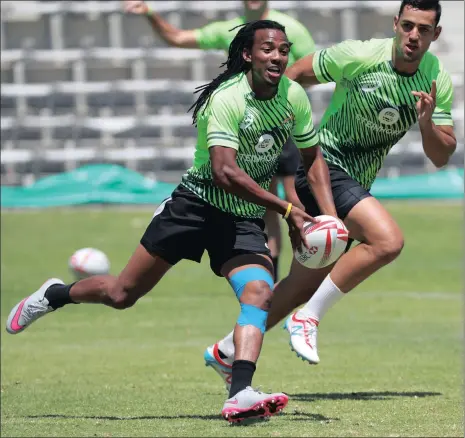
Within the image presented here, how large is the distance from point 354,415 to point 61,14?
21866mm

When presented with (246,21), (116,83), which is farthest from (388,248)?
(116,83)

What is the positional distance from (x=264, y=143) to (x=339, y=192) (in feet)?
3.48

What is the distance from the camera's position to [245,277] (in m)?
7.90

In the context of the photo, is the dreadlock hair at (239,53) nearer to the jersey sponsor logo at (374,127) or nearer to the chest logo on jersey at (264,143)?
the chest logo on jersey at (264,143)

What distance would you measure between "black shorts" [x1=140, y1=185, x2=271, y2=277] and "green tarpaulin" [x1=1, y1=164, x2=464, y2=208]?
1618cm

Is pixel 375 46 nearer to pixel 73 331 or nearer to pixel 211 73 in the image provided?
pixel 73 331

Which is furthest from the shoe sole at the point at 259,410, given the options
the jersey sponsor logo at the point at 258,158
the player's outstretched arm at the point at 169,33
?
the player's outstretched arm at the point at 169,33

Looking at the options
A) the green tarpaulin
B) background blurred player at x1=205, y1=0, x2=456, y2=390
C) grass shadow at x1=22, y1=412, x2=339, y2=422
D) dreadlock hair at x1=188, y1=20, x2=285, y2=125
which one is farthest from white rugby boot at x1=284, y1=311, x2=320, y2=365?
the green tarpaulin

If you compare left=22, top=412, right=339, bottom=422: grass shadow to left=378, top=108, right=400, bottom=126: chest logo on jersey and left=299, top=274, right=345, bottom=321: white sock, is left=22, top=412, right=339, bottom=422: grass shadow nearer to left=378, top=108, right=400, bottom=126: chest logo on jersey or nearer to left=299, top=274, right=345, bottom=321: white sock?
left=299, top=274, right=345, bottom=321: white sock

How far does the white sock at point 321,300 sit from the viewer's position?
8.58m

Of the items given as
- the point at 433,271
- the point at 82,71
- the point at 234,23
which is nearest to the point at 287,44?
the point at 234,23

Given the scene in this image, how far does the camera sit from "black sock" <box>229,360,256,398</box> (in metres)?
7.55

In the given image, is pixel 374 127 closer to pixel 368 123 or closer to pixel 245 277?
pixel 368 123

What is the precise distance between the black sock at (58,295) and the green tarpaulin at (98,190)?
15.3 m
